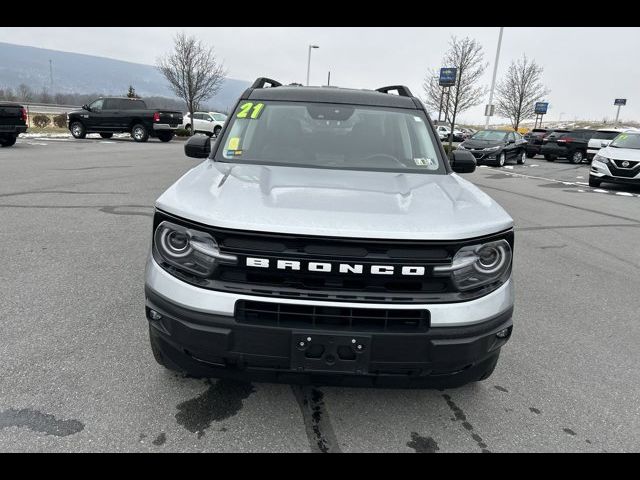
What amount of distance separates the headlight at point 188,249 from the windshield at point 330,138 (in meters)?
1.14

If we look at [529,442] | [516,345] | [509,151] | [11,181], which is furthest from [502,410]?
[509,151]

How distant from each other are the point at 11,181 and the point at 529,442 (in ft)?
34.7

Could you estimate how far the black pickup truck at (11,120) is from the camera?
16.4 meters

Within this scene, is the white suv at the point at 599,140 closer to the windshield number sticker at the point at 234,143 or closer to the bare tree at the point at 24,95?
the windshield number sticker at the point at 234,143

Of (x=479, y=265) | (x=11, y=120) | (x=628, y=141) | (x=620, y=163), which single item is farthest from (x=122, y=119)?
(x=479, y=265)

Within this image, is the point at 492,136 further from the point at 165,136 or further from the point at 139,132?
the point at 139,132

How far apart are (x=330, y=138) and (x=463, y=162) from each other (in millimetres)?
1123

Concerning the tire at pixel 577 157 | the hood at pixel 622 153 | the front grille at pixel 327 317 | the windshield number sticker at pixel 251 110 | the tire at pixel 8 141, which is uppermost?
the windshield number sticker at pixel 251 110

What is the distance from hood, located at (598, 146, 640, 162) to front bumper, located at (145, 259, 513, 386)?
1313 centimetres

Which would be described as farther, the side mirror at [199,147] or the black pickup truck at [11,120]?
the black pickup truck at [11,120]

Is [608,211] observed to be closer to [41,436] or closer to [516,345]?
[516,345]

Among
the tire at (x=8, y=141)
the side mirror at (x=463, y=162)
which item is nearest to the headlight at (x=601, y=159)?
the side mirror at (x=463, y=162)

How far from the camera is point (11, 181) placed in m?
9.73

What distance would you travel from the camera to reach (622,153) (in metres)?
13.1
